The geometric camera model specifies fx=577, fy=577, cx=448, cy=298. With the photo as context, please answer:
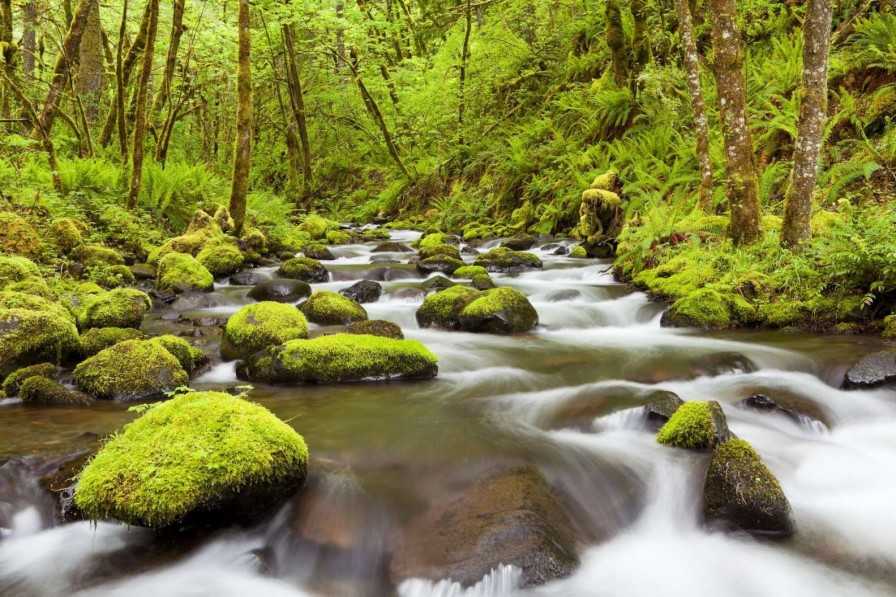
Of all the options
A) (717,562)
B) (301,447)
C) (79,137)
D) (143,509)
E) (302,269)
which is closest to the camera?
(143,509)

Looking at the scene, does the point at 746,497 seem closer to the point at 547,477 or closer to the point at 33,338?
the point at 547,477

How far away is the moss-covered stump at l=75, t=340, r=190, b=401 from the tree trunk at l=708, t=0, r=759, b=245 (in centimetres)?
690

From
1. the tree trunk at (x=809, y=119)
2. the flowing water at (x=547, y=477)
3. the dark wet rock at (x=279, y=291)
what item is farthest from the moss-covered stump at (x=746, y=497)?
the dark wet rock at (x=279, y=291)

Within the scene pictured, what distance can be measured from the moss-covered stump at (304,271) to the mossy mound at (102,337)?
186 inches

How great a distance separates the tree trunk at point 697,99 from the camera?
8.88 m

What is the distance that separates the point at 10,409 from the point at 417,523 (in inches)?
136

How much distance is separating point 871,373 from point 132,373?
6289 mm

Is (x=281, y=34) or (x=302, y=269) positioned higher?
(x=281, y=34)

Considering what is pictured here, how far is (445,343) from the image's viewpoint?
6.89 meters

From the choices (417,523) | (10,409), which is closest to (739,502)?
(417,523)

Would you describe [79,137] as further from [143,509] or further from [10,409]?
[143,509]

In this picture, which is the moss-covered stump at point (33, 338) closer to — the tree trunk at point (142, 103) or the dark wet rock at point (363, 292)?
the dark wet rock at point (363, 292)

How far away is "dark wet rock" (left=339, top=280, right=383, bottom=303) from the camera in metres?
9.01

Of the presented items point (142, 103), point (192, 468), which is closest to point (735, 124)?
point (192, 468)
